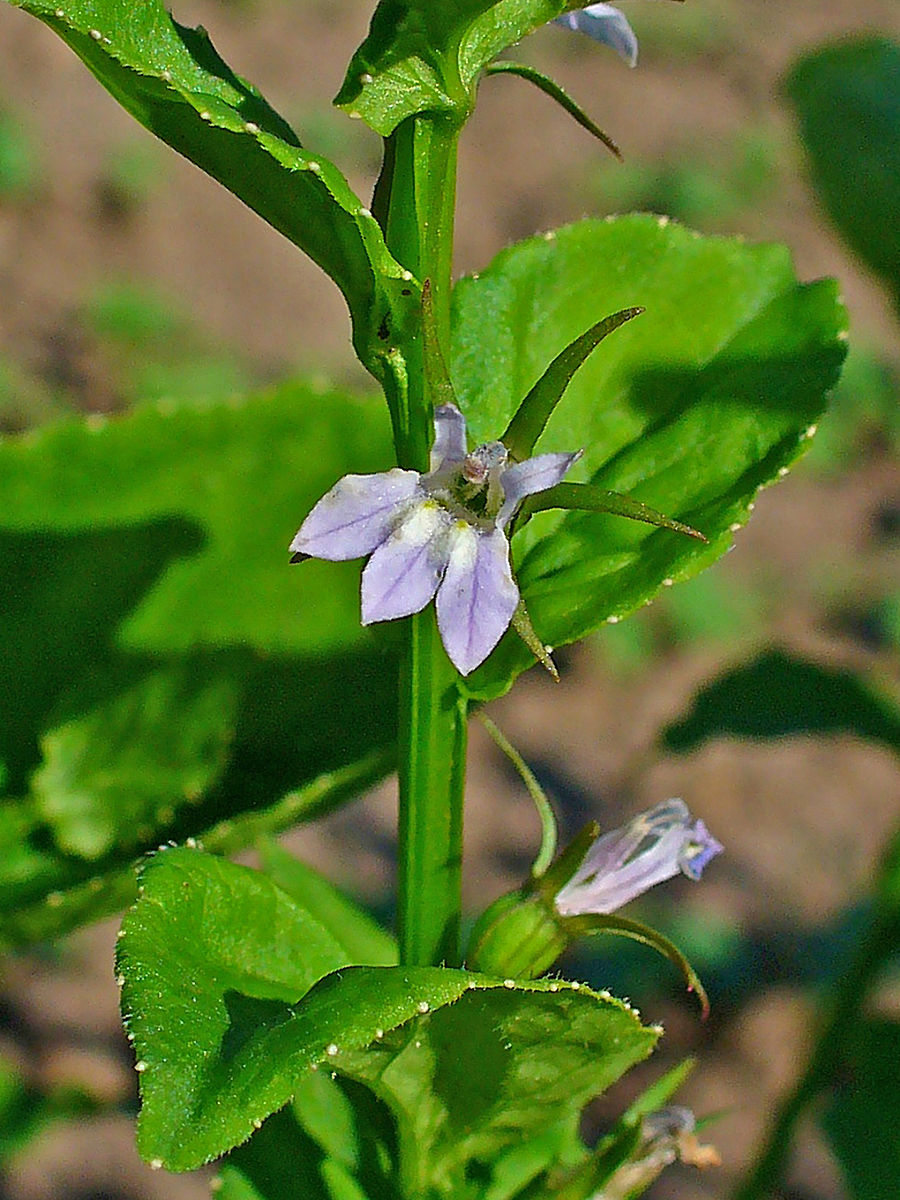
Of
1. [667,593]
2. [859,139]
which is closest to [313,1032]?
[859,139]

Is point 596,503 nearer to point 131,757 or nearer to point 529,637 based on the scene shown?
point 529,637

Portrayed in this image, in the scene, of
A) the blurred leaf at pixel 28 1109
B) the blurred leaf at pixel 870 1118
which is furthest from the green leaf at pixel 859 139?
the blurred leaf at pixel 28 1109

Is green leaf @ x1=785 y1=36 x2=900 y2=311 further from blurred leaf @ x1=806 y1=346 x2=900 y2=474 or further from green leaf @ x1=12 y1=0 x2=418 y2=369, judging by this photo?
blurred leaf @ x1=806 y1=346 x2=900 y2=474

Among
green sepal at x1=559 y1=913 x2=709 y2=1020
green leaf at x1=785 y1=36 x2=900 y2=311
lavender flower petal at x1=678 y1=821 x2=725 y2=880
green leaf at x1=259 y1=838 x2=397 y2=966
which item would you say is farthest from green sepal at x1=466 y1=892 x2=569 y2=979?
green leaf at x1=785 y1=36 x2=900 y2=311

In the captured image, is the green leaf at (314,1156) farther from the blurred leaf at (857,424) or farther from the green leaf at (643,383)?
the blurred leaf at (857,424)

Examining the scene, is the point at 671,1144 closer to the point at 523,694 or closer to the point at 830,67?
the point at 830,67

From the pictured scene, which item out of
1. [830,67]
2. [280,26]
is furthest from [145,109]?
[280,26]
